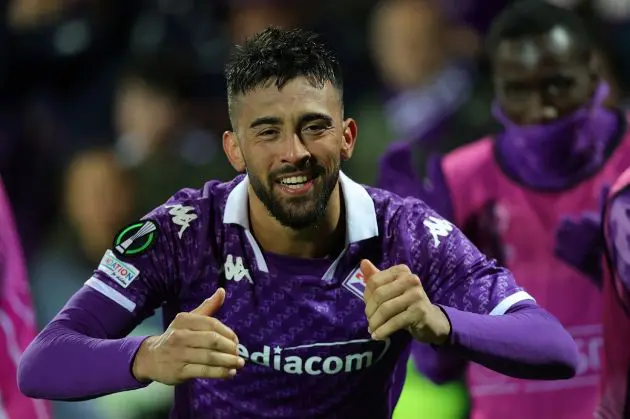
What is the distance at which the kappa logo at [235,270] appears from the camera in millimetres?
2670

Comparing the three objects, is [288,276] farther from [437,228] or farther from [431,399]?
[431,399]

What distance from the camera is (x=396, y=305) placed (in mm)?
2230

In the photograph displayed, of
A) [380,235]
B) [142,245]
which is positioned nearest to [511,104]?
[380,235]

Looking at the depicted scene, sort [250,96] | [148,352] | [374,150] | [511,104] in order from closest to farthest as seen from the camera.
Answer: [148,352] < [250,96] < [511,104] < [374,150]

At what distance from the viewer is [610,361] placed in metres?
3.11

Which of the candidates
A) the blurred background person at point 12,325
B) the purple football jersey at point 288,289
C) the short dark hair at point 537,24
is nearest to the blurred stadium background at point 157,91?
the short dark hair at point 537,24

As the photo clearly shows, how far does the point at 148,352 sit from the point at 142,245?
14.5 inches

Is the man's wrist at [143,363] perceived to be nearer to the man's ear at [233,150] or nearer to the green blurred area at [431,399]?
the man's ear at [233,150]

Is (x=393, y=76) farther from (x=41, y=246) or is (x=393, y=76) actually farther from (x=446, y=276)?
(x=446, y=276)

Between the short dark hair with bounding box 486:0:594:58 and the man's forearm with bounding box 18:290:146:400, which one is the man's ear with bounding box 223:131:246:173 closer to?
the man's forearm with bounding box 18:290:146:400

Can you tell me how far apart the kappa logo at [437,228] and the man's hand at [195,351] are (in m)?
0.56

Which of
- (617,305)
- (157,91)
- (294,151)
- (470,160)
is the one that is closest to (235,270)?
(294,151)

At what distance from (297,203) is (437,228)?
33 cm

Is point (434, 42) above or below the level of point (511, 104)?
above
